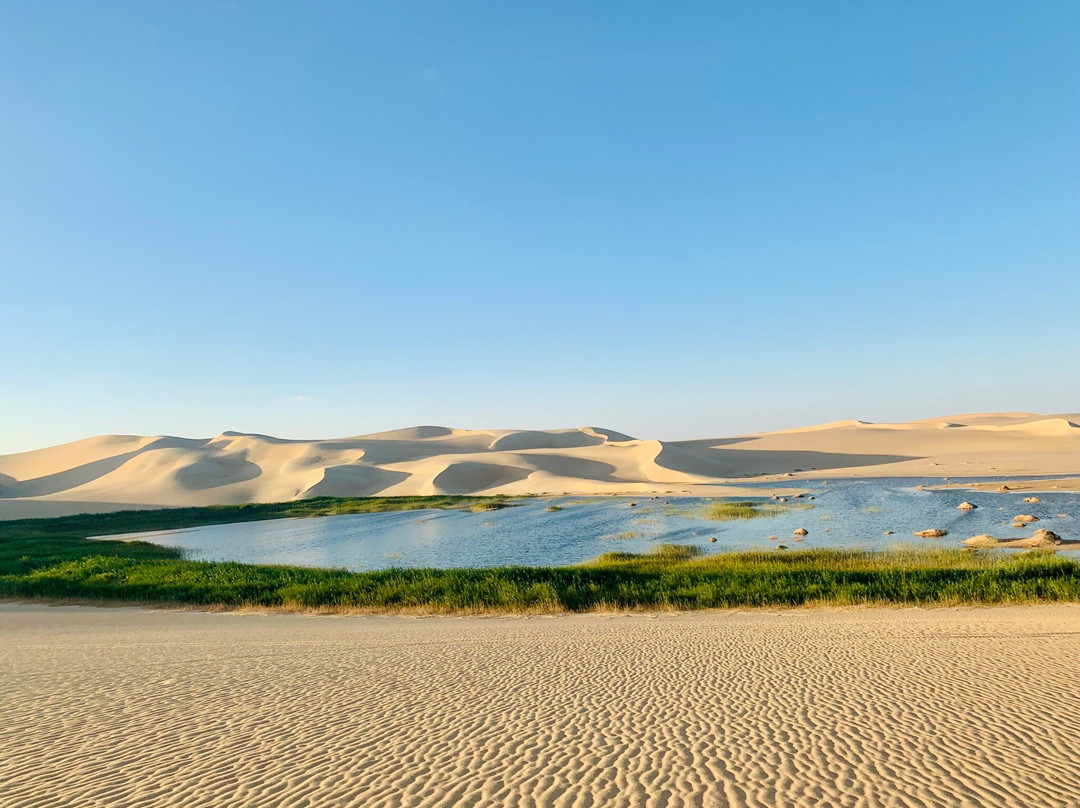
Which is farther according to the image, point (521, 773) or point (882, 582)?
point (882, 582)

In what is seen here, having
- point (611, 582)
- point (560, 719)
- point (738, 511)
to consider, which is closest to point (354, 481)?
point (738, 511)

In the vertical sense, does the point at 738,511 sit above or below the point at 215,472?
below

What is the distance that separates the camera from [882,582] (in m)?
16.6

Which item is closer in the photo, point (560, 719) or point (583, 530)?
point (560, 719)

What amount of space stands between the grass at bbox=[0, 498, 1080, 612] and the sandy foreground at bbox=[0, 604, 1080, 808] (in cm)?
422

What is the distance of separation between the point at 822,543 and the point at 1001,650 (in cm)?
1801

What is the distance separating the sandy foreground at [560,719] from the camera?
4867 millimetres

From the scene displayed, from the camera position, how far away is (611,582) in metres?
17.8

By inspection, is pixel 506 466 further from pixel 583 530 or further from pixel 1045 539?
pixel 1045 539

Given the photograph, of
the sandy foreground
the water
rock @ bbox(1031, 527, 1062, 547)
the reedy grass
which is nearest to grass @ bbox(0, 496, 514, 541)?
the water

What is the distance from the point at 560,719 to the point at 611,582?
11389 mm

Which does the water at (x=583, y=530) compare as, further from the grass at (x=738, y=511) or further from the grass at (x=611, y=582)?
the grass at (x=611, y=582)

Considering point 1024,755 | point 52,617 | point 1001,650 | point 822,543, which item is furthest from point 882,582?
point 52,617

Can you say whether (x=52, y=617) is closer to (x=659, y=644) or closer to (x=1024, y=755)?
(x=659, y=644)
